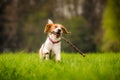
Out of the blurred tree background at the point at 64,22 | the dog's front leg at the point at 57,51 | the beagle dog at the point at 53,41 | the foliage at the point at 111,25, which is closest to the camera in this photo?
the beagle dog at the point at 53,41

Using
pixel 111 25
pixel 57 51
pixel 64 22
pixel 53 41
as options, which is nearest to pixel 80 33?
pixel 64 22

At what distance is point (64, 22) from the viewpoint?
48.0 m

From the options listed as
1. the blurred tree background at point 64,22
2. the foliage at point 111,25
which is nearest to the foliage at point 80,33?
the blurred tree background at point 64,22

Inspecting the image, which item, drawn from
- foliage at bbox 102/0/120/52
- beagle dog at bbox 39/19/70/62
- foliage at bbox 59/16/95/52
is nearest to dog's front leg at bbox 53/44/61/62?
beagle dog at bbox 39/19/70/62

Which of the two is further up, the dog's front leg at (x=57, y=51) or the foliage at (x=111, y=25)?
the dog's front leg at (x=57, y=51)

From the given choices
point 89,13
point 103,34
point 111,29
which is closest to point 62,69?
point 111,29

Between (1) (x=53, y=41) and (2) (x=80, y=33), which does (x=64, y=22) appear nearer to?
(2) (x=80, y=33)

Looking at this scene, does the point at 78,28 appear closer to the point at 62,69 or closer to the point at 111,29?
the point at 111,29

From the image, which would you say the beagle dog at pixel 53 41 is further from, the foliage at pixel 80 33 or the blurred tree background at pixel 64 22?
the blurred tree background at pixel 64 22

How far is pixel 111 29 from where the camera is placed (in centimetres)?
4262

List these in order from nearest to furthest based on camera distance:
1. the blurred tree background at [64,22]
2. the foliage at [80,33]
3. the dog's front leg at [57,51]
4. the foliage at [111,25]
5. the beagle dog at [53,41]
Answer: the beagle dog at [53,41] < the dog's front leg at [57,51] < the foliage at [111,25] < the foliage at [80,33] < the blurred tree background at [64,22]

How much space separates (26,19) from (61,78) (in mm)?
42660

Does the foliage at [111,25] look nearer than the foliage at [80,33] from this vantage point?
Yes

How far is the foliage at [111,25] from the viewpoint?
41.6 metres
